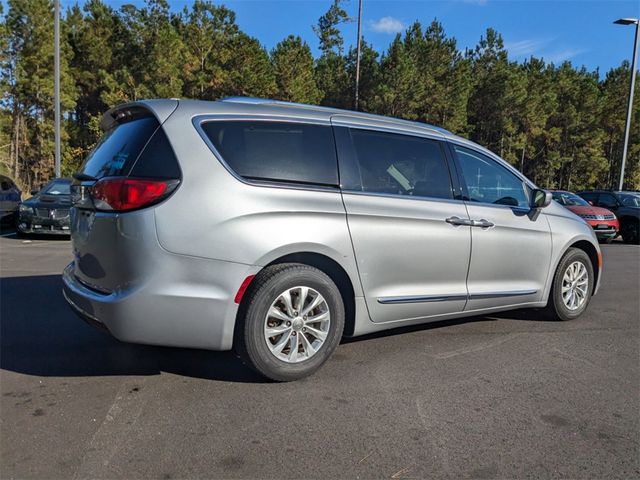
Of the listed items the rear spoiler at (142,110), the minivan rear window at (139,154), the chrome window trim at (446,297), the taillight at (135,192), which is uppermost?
the rear spoiler at (142,110)

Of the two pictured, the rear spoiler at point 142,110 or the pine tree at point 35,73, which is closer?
the rear spoiler at point 142,110

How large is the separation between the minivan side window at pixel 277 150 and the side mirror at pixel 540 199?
218 cm

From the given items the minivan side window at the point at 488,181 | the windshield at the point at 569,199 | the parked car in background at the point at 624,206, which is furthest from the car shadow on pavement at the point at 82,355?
the parked car in background at the point at 624,206

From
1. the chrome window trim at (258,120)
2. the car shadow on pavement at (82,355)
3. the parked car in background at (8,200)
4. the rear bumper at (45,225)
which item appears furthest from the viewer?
the parked car in background at (8,200)

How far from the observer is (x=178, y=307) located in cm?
315

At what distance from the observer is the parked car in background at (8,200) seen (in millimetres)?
13300

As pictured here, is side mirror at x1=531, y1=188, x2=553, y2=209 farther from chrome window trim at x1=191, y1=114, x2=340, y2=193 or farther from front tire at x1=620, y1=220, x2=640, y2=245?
front tire at x1=620, y1=220, x2=640, y2=245

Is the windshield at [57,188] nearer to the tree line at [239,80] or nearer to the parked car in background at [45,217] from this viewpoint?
the parked car in background at [45,217]

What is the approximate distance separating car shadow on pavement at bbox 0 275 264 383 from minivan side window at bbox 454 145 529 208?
2438 millimetres

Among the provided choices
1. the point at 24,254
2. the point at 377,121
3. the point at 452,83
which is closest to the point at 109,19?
the point at 452,83

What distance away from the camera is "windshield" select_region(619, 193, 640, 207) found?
52.7 ft

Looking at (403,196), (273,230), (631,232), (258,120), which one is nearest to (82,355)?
(273,230)

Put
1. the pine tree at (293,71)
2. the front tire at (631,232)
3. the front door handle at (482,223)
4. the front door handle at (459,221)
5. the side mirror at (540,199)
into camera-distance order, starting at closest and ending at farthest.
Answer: the front door handle at (459,221)
the front door handle at (482,223)
the side mirror at (540,199)
the front tire at (631,232)
the pine tree at (293,71)

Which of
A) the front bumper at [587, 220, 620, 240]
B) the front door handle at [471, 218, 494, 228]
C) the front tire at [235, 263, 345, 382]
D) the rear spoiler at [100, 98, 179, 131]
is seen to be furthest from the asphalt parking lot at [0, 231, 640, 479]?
the front bumper at [587, 220, 620, 240]
